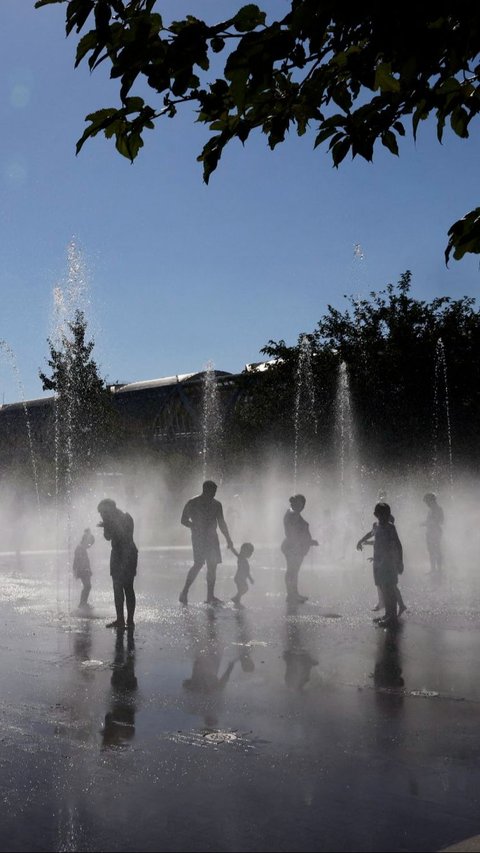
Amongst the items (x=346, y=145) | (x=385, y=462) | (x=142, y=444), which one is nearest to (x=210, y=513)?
(x=346, y=145)

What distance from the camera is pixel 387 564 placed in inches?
438

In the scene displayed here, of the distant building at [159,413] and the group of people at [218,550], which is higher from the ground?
the distant building at [159,413]

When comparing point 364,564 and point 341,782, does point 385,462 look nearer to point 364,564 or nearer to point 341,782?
point 364,564

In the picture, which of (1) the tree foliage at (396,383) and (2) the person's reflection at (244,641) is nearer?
(2) the person's reflection at (244,641)

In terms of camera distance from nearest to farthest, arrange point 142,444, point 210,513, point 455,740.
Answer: point 455,740 → point 210,513 → point 142,444

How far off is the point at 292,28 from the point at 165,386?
246 ft

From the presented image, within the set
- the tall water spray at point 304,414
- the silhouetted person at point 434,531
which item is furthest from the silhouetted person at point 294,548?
the tall water spray at point 304,414

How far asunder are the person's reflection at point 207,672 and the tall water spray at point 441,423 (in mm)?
22970

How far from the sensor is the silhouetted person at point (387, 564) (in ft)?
36.4

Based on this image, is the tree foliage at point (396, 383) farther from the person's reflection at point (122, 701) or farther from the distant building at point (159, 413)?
the distant building at point (159, 413)

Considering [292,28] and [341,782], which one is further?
[341,782]

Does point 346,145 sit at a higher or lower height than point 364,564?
higher

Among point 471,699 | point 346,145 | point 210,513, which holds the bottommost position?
point 471,699

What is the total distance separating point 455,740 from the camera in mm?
5793
